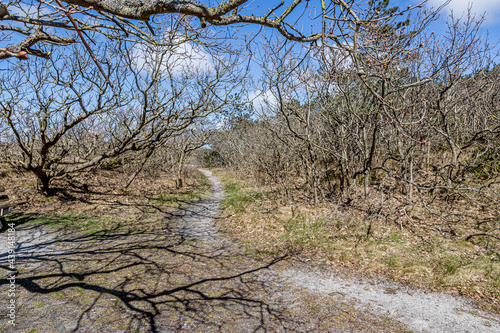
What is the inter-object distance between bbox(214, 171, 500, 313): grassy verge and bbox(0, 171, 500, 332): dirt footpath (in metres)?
0.50

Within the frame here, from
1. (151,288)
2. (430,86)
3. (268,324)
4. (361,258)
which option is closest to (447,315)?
(361,258)

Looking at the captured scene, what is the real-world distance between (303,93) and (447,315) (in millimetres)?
7036

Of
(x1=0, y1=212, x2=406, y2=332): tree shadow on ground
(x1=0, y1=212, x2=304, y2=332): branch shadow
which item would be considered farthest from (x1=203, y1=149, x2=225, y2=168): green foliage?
(x1=0, y1=212, x2=406, y2=332): tree shadow on ground

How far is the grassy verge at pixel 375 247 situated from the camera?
15.0ft

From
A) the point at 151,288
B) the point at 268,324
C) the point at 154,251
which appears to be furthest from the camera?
the point at 154,251

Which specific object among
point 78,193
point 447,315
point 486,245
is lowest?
point 447,315

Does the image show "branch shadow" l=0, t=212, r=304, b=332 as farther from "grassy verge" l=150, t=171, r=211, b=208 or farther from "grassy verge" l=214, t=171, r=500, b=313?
"grassy verge" l=150, t=171, r=211, b=208

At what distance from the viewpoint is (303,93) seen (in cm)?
902

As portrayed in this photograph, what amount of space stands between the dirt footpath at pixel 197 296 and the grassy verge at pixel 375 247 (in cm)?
50

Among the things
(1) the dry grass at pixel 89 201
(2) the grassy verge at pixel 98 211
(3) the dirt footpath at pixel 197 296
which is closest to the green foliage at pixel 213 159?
(1) the dry grass at pixel 89 201

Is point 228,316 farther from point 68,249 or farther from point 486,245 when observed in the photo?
point 486,245

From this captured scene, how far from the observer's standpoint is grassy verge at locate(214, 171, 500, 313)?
4.57 meters

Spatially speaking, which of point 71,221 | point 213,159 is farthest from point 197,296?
point 213,159

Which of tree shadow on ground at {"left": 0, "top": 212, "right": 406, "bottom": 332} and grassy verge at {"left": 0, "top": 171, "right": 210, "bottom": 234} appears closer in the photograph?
tree shadow on ground at {"left": 0, "top": 212, "right": 406, "bottom": 332}
